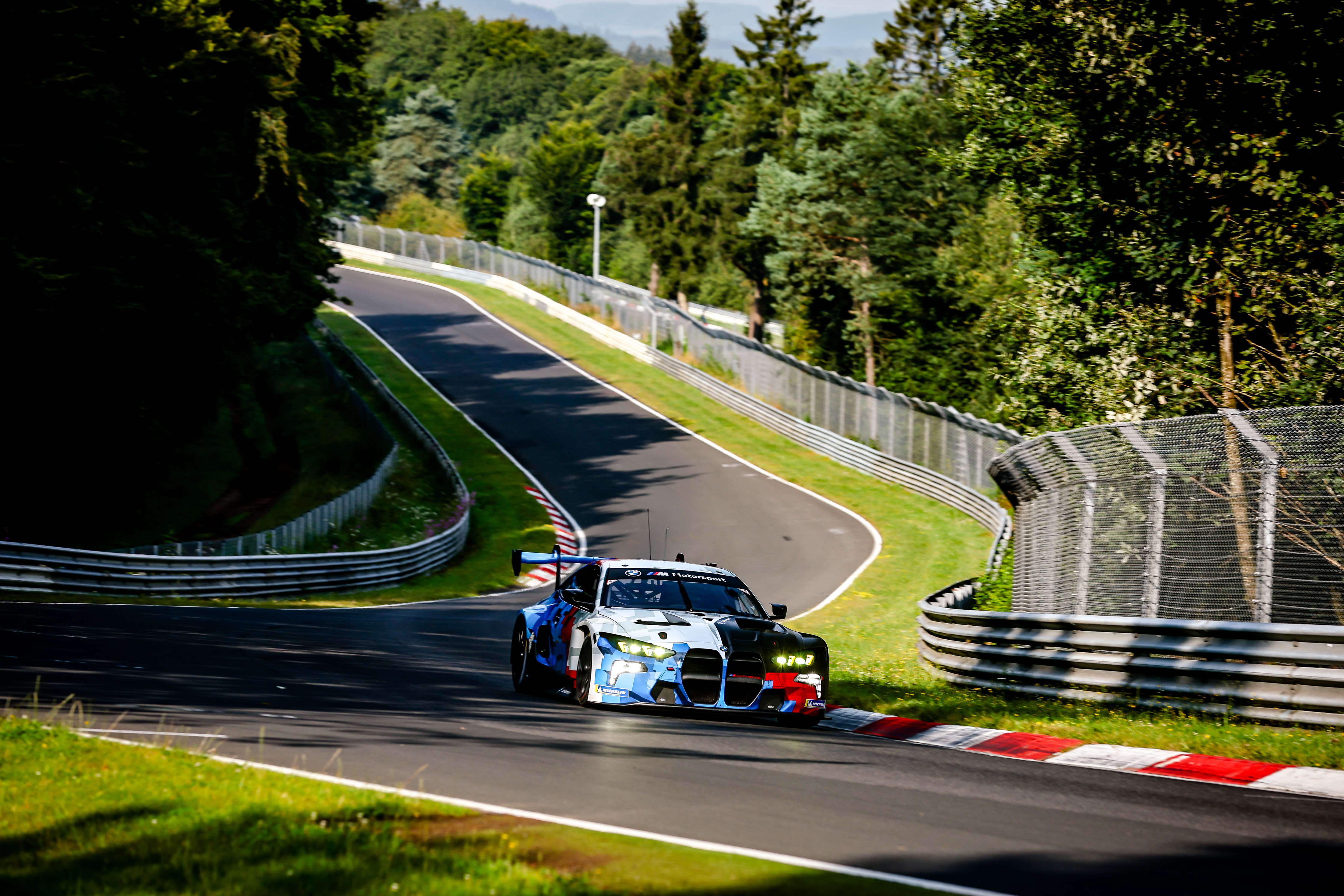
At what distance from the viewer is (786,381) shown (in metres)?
50.3

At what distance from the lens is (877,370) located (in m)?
64.1

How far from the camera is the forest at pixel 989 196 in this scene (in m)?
19.6

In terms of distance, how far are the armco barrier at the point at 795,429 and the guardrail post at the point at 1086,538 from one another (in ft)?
42.5

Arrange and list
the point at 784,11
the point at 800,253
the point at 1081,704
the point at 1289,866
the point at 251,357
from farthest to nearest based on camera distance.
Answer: the point at 784,11 → the point at 800,253 → the point at 251,357 → the point at 1081,704 → the point at 1289,866

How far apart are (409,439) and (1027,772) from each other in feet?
122

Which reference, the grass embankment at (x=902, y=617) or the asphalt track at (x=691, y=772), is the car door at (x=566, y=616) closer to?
the asphalt track at (x=691, y=772)

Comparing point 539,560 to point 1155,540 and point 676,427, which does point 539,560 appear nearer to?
point 1155,540

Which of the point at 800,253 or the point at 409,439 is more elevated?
the point at 800,253

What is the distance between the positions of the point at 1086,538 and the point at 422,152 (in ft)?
408

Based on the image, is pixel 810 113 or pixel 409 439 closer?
pixel 409 439

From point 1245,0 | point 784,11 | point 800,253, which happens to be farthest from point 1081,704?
point 784,11

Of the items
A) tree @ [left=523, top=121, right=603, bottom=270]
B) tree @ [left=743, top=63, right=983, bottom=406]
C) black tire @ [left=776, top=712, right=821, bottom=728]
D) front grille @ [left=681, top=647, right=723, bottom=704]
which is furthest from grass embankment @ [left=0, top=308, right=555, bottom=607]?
tree @ [left=523, top=121, right=603, bottom=270]

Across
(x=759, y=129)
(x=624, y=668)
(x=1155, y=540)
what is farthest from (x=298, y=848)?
(x=759, y=129)

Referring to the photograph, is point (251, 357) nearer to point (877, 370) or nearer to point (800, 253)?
point (800, 253)
